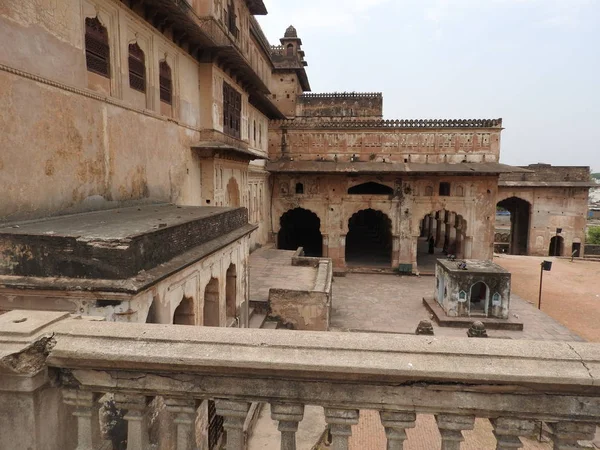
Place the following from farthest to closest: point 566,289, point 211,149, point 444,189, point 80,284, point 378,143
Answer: point 378,143, point 444,189, point 566,289, point 211,149, point 80,284

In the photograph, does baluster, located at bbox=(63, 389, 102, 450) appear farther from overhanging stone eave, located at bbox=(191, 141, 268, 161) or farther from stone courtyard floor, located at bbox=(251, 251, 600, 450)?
overhanging stone eave, located at bbox=(191, 141, 268, 161)

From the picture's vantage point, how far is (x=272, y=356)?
2041 millimetres

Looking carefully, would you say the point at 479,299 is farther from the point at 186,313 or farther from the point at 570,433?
the point at 570,433

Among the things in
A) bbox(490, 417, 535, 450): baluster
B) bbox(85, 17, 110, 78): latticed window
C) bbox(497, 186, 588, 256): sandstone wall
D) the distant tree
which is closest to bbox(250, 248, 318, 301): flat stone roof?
bbox(85, 17, 110, 78): latticed window

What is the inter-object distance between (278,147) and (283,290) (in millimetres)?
13060

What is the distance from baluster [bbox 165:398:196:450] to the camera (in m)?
2.17

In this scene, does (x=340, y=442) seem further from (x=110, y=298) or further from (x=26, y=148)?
(x=26, y=148)

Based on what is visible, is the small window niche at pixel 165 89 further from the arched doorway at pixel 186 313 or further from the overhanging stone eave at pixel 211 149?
the arched doorway at pixel 186 313

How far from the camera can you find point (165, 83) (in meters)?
10.1

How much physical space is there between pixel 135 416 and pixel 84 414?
29 cm

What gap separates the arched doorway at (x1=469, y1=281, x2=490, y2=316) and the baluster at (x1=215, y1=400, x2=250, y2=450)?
46.9 feet

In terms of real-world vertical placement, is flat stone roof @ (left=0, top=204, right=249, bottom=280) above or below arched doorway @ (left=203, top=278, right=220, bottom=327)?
above

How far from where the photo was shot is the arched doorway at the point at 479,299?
14602mm

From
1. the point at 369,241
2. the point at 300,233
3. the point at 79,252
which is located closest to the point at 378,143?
the point at 369,241
